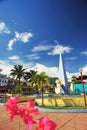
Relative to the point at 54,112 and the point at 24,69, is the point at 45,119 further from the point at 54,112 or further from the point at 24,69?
the point at 24,69

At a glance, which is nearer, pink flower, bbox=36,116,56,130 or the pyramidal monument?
pink flower, bbox=36,116,56,130

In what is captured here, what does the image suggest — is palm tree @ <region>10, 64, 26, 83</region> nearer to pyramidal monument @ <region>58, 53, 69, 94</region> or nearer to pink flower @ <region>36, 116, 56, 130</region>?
pyramidal monument @ <region>58, 53, 69, 94</region>

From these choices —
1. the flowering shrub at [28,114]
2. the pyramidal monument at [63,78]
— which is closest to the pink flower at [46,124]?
the flowering shrub at [28,114]

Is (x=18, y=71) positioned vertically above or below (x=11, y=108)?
above

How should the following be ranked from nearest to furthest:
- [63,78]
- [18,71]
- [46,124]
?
[46,124], [63,78], [18,71]

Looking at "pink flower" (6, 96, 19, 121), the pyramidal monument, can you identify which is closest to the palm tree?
the pyramidal monument

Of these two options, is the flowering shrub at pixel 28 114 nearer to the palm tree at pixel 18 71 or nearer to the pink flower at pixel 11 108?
the pink flower at pixel 11 108

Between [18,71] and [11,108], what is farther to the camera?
[18,71]

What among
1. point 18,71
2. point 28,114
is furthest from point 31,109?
point 18,71

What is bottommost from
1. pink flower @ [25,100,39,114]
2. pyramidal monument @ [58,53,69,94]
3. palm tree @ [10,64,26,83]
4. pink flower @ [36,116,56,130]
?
pink flower @ [36,116,56,130]

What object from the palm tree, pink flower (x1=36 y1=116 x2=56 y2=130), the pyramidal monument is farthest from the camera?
the palm tree

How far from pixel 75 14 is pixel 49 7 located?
7.52ft

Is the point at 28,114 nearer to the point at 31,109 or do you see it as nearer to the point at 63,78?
the point at 31,109

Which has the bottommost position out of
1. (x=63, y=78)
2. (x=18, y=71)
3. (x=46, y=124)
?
(x=46, y=124)
